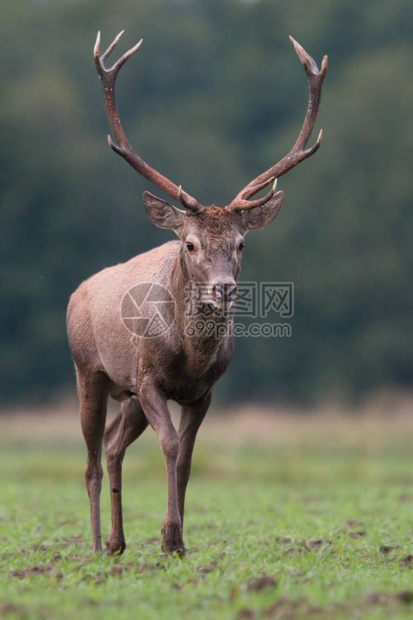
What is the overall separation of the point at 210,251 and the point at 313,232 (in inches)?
1169

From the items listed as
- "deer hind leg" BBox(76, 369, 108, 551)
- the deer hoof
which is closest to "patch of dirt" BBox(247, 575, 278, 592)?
the deer hoof

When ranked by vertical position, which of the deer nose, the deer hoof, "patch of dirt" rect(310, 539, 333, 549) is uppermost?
the deer nose

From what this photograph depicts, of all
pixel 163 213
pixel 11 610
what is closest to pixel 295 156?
pixel 163 213

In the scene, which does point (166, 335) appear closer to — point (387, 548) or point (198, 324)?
point (198, 324)

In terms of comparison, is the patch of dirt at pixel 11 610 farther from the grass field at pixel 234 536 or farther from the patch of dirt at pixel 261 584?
the patch of dirt at pixel 261 584

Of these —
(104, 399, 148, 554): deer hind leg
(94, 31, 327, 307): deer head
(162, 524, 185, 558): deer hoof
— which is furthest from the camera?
(104, 399, 148, 554): deer hind leg

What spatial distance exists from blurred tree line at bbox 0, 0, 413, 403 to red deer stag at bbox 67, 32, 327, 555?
2432 cm

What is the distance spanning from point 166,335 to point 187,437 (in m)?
0.76

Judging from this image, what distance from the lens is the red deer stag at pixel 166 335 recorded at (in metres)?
8.30

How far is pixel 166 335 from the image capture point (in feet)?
28.1

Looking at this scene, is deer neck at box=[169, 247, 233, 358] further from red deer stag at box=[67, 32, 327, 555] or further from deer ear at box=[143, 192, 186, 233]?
deer ear at box=[143, 192, 186, 233]

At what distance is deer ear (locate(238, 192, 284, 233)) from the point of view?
877 cm

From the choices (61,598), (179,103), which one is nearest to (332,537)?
(61,598)

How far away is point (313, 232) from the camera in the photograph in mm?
37750
